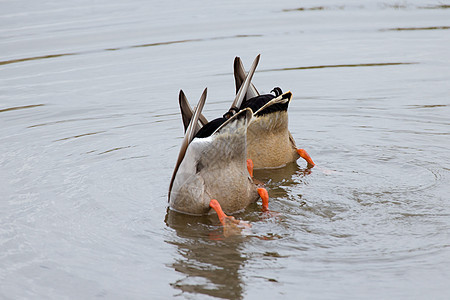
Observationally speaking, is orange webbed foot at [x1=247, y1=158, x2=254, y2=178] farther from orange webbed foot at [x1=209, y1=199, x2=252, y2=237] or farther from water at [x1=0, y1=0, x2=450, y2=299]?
orange webbed foot at [x1=209, y1=199, x2=252, y2=237]

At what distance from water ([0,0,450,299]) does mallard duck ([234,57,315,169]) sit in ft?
0.60

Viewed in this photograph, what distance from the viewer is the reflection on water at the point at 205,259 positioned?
496 cm

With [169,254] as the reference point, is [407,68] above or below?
above

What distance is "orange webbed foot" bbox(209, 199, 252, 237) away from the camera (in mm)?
5891

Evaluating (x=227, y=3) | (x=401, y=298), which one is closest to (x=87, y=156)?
(x=401, y=298)

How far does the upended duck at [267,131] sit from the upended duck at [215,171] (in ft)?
3.46

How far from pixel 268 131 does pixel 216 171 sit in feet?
4.75

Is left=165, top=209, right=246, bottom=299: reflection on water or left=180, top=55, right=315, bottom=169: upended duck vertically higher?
left=180, top=55, right=315, bottom=169: upended duck

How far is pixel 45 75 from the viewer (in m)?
12.1

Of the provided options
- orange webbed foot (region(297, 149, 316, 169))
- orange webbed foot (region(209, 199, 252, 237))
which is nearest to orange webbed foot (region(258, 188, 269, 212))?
orange webbed foot (region(209, 199, 252, 237))

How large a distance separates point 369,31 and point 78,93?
618 centimetres

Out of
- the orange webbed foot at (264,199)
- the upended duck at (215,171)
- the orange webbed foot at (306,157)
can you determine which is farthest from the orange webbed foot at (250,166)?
the orange webbed foot at (264,199)

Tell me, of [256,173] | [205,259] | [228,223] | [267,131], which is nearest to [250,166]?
[256,173]

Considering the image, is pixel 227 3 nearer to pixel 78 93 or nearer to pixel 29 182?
pixel 78 93
